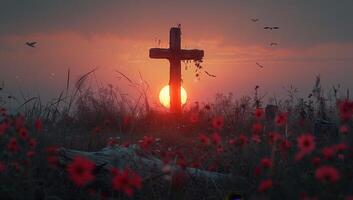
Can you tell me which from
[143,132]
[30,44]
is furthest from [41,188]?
[143,132]

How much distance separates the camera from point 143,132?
10453mm

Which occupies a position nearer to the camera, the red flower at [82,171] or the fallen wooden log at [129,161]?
the red flower at [82,171]

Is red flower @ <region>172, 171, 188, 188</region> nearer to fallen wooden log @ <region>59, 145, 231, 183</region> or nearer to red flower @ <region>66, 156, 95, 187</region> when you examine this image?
fallen wooden log @ <region>59, 145, 231, 183</region>

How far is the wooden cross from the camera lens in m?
12.6

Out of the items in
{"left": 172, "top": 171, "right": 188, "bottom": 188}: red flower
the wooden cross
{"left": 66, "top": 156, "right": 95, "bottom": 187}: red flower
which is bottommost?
{"left": 172, "top": 171, "right": 188, "bottom": 188}: red flower

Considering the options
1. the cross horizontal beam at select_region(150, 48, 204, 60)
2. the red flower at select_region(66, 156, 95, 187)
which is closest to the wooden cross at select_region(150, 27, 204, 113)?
the cross horizontal beam at select_region(150, 48, 204, 60)

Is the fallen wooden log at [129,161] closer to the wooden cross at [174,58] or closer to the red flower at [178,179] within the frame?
the red flower at [178,179]

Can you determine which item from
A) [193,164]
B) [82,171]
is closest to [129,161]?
[193,164]

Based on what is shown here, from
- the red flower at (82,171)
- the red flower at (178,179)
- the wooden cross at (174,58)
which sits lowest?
Result: the red flower at (178,179)

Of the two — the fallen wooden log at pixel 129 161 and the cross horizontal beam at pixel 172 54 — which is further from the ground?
the cross horizontal beam at pixel 172 54

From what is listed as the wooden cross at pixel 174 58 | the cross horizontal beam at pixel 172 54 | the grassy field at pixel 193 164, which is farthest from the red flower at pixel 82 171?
the cross horizontal beam at pixel 172 54

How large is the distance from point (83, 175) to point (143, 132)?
311 inches

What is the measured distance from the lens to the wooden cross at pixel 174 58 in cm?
1263

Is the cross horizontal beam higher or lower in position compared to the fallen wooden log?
higher
